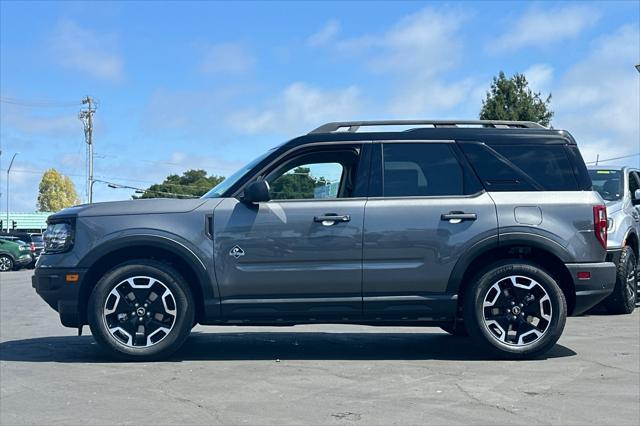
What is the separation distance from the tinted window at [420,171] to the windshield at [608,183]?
4.69 m

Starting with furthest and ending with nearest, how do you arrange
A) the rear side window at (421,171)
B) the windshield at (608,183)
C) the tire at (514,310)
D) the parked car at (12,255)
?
the parked car at (12,255) → the windshield at (608,183) → the rear side window at (421,171) → the tire at (514,310)

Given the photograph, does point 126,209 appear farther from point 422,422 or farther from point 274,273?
point 422,422

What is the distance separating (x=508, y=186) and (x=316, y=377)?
245 cm

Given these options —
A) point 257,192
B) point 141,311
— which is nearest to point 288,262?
point 257,192

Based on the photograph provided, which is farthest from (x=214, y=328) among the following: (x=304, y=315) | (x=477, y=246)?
(x=477, y=246)

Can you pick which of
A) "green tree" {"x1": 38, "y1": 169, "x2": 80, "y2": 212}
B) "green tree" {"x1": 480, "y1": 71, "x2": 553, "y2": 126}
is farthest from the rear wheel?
"green tree" {"x1": 38, "y1": 169, "x2": 80, "y2": 212}

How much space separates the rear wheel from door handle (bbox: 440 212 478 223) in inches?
1105

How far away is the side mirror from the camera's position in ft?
21.0

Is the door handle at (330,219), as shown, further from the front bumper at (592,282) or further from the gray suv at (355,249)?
the front bumper at (592,282)

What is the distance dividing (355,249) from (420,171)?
0.96m

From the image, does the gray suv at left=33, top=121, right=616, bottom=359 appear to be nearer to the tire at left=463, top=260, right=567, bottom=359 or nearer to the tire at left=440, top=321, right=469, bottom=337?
the tire at left=463, top=260, right=567, bottom=359

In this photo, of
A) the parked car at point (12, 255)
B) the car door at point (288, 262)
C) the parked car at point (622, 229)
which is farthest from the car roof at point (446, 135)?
the parked car at point (12, 255)

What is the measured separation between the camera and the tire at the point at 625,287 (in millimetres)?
9797

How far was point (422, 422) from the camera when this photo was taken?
473 centimetres
